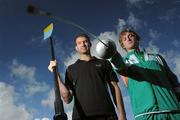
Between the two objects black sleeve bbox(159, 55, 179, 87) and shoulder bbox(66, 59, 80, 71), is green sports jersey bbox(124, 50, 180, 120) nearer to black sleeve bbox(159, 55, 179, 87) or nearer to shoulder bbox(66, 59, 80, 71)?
black sleeve bbox(159, 55, 179, 87)

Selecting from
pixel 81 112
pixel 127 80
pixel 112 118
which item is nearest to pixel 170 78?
pixel 127 80

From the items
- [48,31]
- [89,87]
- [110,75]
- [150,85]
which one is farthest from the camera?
[48,31]

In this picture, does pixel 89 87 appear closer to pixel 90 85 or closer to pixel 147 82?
pixel 90 85

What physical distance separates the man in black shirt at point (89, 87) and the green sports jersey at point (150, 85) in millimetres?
604

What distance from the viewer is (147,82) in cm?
555

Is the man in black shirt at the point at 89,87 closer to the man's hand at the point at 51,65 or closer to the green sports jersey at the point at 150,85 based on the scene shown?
the man's hand at the point at 51,65

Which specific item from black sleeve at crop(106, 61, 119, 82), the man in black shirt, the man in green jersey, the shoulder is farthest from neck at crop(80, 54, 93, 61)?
the man in green jersey

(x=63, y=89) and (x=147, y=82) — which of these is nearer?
(x=147, y=82)

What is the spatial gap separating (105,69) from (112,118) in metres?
1.01

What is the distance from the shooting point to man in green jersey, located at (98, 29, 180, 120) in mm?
5324

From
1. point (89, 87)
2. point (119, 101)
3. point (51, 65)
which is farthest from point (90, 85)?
point (51, 65)

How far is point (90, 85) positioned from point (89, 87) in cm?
Result: 5

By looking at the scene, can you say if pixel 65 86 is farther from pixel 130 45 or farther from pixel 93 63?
pixel 130 45

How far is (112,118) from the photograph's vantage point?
6.09 metres
